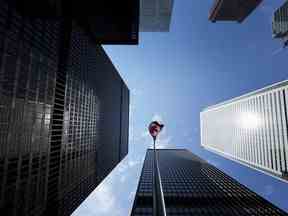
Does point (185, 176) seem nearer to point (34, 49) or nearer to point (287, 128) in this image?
point (287, 128)

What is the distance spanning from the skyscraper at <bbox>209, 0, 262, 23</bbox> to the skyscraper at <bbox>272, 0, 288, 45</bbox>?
60874 millimetres

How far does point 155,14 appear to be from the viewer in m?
130

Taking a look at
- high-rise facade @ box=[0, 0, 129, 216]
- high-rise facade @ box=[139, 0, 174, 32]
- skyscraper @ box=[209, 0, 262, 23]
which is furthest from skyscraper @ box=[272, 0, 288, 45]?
high-rise facade @ box=[0, 0, 129, 216]

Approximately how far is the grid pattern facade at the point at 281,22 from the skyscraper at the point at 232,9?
60778mm

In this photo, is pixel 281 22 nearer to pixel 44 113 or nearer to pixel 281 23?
pixel 281 23

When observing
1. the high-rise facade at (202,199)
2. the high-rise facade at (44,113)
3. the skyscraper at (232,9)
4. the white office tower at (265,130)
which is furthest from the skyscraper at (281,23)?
the high-rise facade at (44,113)

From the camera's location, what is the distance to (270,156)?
447ft

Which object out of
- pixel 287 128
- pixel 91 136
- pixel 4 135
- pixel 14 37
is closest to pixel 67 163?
pixel 91 136

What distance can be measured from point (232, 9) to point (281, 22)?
82042 millimetres

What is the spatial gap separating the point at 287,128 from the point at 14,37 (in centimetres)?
14386

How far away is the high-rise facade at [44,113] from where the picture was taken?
3938 cm

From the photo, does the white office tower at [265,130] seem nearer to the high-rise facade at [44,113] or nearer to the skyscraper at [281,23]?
the skyscraper at [281,23]

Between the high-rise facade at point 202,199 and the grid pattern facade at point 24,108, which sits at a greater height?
the grid pattern facade at point 24,108

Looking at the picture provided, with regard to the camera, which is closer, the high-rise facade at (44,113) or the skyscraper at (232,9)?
the high-rise facade at (44,113)
